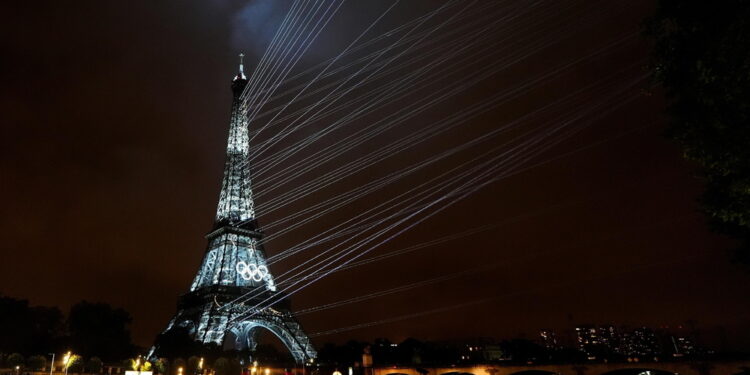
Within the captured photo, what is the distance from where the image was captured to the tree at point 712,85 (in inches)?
333

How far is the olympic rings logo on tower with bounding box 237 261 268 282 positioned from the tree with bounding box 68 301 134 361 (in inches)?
595

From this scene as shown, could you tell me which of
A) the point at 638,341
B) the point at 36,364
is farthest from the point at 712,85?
the point at 638,341

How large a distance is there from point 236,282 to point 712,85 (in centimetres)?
4753

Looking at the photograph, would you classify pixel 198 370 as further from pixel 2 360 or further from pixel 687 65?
pixel 687 65

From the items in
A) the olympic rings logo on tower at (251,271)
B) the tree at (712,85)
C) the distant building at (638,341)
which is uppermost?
the olympic rings logo on tower at (251,271)

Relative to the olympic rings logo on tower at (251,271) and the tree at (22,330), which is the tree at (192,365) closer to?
the olympic rings logo on tower at (251,271)

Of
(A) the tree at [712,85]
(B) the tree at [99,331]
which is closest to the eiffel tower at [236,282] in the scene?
(B) the tree at [99,331]

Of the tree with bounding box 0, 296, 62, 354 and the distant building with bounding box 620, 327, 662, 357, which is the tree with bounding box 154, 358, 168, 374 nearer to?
the tree with bounding box 0, 296, 62, 354

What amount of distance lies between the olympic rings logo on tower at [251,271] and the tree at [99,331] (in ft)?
49.6

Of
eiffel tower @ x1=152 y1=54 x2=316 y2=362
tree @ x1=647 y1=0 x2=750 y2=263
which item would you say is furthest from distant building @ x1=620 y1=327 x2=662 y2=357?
tree @ x1=647 y1=0 x2=750 y2=263

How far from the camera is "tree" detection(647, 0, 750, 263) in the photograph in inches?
333

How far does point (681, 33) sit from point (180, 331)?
47230mm

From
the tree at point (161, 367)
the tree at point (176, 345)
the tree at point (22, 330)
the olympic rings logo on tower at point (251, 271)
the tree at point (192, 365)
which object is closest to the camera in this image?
the tree at point (192, 365)

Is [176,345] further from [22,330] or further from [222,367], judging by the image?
[22,330]
